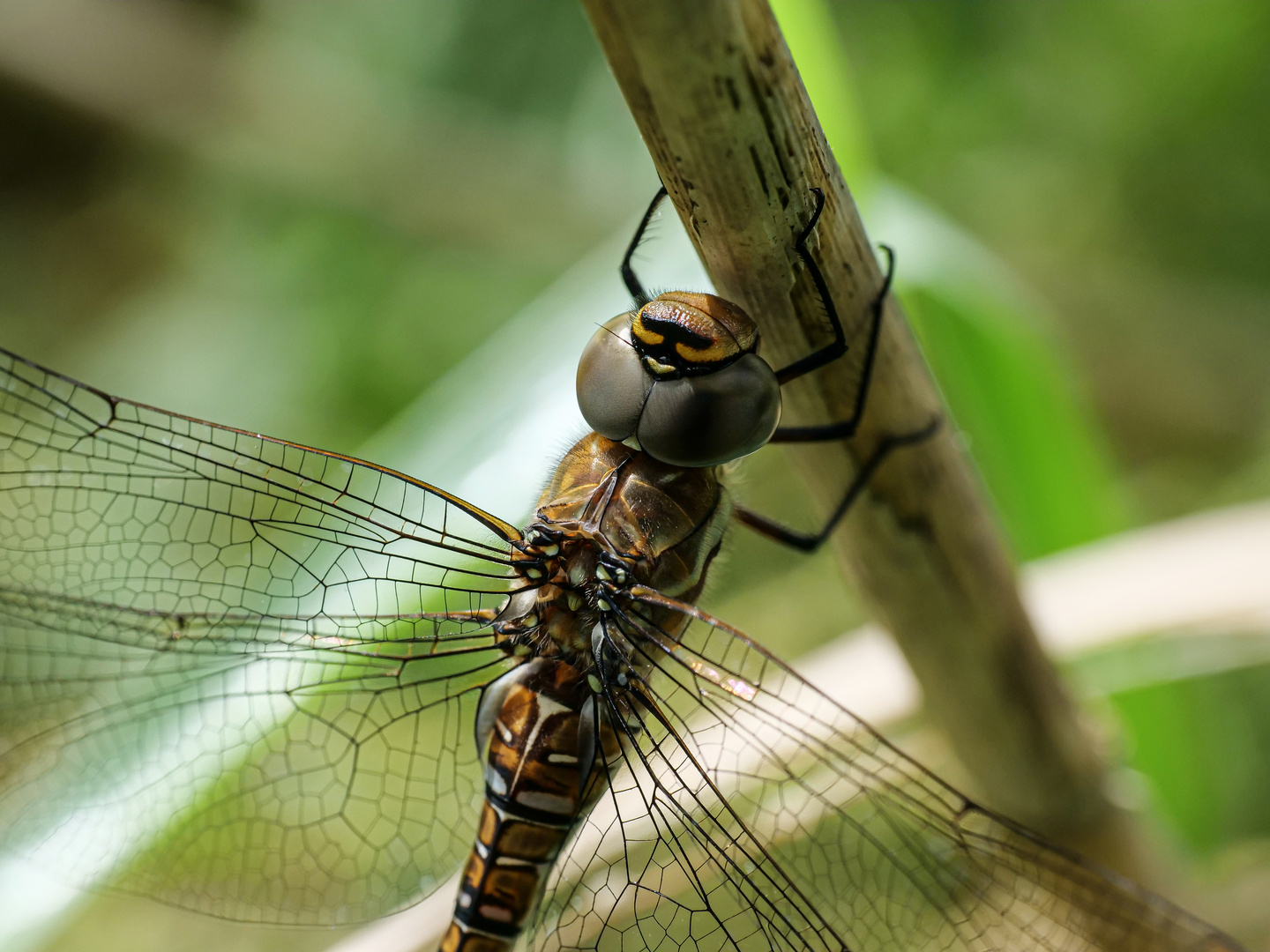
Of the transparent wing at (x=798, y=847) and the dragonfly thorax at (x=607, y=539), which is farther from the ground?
the dragonfly thorax at (x=607, y=539)

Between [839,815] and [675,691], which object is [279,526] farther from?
[839,815]

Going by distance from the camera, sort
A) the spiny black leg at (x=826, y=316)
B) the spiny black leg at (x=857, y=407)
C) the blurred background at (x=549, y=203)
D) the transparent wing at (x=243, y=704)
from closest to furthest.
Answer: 1. the spiny black leg at (x=826, y=316)
2. the spiny black leg at (x=857, y=407)
3. the transparent wing at (x=243, y=704)
4. the blurred background at (x=549, y=203)

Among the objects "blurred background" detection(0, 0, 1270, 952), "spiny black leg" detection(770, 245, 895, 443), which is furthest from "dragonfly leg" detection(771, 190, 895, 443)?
"blurred background" detection(0, 0, 1270, 952)

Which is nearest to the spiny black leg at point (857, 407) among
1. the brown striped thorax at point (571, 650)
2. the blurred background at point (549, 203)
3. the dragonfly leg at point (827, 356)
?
the dragonfly leg at point (827, 356)

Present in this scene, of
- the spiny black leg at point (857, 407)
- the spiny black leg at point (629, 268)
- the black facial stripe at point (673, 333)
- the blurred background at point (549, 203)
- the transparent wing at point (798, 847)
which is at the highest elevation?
the blurred background at point (549, 203)

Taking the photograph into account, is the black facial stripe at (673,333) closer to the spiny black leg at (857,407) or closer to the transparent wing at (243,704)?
the spiny black leg at (857,407)

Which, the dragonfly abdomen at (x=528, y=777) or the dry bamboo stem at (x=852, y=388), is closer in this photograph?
the dry bamboo stem at (x=852, y=388)
